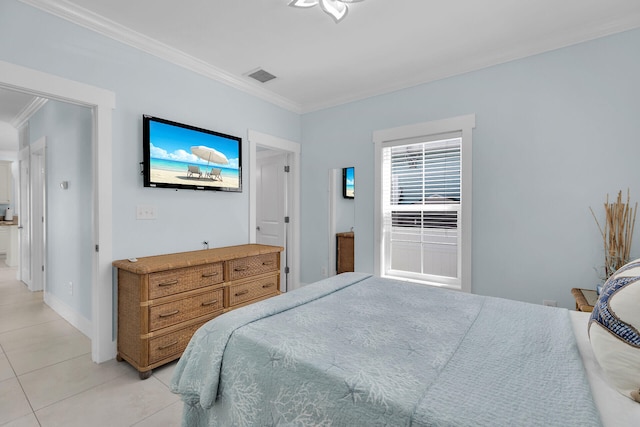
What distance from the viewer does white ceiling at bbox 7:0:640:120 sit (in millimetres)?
2160

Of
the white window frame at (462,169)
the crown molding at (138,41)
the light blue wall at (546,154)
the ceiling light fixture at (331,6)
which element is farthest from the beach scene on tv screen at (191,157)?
the light blue wall at (546,154)

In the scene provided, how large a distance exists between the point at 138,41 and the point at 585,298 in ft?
13.2

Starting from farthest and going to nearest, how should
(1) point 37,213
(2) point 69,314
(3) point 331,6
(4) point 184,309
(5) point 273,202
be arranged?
(5) point 273,202 → (1) point 37,213 → (2) point 69,314 → (4) point 184,309 → (3) point 331,6

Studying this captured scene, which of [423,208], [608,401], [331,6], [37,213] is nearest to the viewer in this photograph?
[608,401]

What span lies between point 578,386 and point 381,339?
24.1 inches

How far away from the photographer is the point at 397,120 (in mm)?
3451

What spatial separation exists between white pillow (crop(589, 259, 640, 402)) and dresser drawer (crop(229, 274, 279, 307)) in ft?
8.07

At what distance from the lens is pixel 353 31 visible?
2461 millimetres

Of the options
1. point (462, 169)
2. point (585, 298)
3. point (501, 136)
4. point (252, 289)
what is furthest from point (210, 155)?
point (585, 298)

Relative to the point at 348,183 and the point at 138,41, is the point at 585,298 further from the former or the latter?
the point at 138,41

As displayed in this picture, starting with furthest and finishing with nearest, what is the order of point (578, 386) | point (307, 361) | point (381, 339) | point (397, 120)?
point (397, 120) → point (381, 339) → point (307, 361) → point (578, 386)

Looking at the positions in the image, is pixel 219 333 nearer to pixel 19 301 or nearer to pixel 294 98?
pixel 294 98

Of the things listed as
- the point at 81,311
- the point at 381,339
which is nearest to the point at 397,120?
the point at 381,339

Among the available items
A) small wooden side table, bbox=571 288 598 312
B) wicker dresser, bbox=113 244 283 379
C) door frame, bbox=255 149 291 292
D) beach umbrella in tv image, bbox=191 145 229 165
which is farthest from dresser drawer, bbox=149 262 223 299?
small wooden side table, bbox=571 288 598 312
